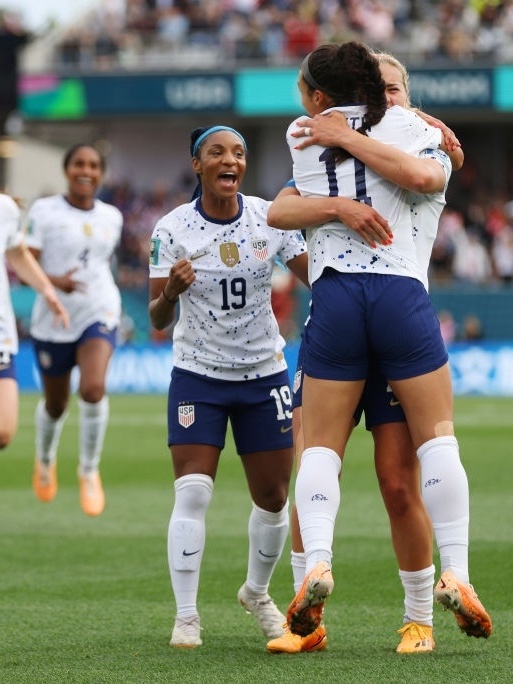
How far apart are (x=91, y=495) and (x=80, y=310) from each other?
142cm

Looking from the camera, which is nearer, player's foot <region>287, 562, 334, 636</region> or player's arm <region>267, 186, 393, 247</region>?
player's foot <region>287, 562, 334, 636</region>

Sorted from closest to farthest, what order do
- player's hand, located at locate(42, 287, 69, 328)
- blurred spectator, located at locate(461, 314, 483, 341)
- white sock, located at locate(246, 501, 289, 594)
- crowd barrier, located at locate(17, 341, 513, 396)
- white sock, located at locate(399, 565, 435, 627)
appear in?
white sock, located at locate(399, 565, 435, 627) < white sock, located at locate(246, 501, 289, 594) < player's hand, located at locate(42, 287, 69, 328) < crowd barrier, located at locate(17, 341, 513, 396) < blurred spectator, located at locate(461, 314, 483, 341)

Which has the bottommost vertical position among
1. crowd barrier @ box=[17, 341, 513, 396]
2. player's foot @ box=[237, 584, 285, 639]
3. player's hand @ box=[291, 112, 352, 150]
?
crowd barrier @ box=[17, 341, 513, 396]

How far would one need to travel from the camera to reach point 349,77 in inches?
211

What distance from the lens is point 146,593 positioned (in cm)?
761

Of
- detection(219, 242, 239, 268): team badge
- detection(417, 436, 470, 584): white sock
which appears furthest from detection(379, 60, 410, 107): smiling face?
detection(417, 436, 470, 584): white sock

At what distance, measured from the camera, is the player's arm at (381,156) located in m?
5.28

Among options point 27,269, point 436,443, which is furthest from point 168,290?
point 27,269

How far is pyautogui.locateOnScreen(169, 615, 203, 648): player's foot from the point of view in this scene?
6.07m

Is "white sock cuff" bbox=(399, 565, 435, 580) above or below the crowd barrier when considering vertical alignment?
above

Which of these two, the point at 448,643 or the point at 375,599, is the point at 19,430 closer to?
the point at 375,599

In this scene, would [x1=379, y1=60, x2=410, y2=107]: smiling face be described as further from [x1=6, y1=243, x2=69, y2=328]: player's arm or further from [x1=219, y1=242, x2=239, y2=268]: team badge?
[x1=6, y1=243, x2=69, y2=328]: player's arm

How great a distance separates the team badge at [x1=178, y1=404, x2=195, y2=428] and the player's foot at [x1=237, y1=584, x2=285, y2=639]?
33.6 inches

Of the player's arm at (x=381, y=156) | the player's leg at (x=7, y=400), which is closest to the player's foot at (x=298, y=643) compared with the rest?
the player's arm at (x=381, y=156)
